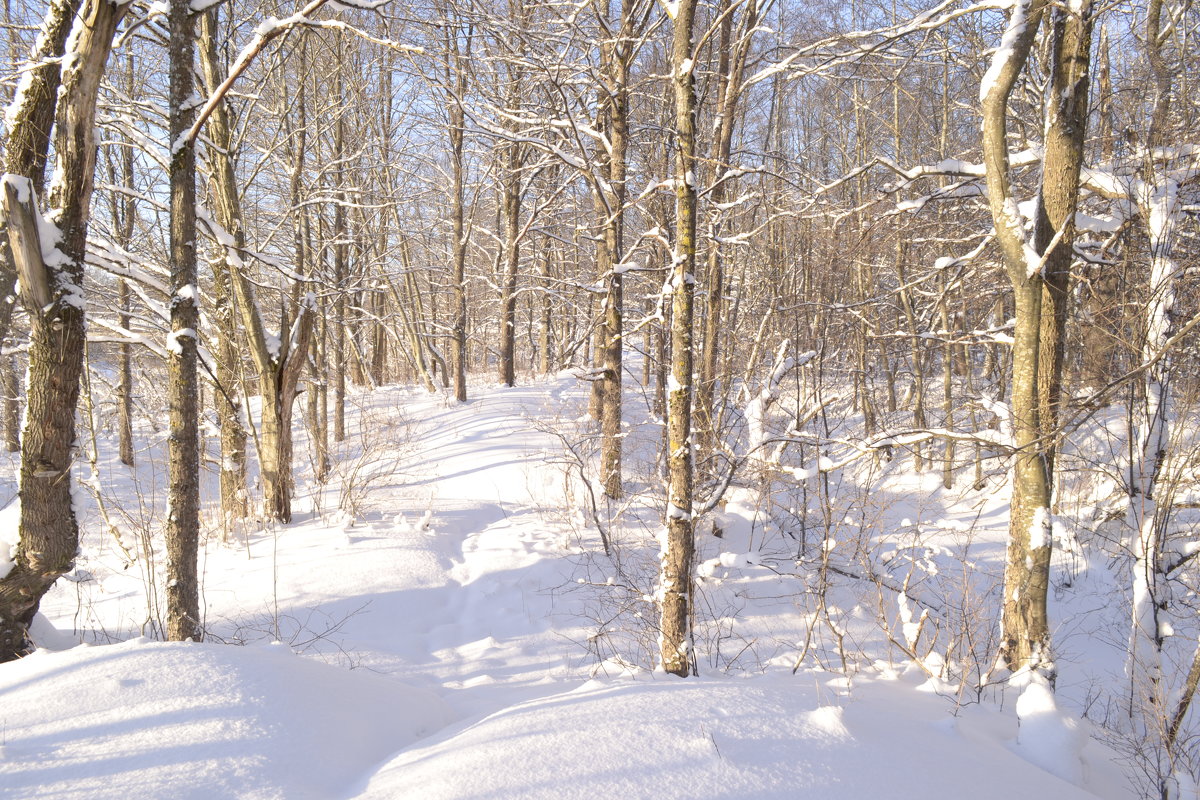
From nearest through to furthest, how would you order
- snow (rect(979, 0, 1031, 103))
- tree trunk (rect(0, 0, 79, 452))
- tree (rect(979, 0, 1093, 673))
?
1. tree trunk (rect(0, 0, 79, 452))
2. snow (rect(979, 0, 1031, 103))
3. tree (rect(979, 0, 1093, 673))

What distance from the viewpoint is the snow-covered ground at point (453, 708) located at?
2523mm

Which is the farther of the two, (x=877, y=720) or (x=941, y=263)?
(x=941, y=263)

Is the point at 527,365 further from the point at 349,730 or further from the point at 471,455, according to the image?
the point at 349,730

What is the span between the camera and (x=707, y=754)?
8.79ft

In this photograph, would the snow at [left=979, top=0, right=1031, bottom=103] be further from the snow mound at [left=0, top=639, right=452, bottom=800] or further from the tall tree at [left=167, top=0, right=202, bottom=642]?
the snow mound at [left=0, top=639, right=452, bottom=800]

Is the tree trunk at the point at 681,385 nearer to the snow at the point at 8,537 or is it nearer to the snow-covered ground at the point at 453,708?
the snow-covered ground at the point at 453,708

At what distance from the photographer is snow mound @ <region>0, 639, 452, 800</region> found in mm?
2447

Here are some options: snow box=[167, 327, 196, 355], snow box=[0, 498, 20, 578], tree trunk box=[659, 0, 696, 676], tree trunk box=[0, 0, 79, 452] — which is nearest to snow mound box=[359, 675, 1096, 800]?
tree trunk box=[659, 0, 696, 676]

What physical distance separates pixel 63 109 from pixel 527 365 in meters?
26.3

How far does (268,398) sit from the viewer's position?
7.89 m

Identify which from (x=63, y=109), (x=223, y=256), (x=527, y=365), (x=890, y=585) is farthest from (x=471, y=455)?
(x=527, y=365)

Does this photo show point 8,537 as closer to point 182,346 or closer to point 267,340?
point 182,346

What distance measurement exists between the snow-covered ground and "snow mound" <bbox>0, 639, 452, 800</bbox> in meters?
0.01

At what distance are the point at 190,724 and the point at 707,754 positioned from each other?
2.17 meters
